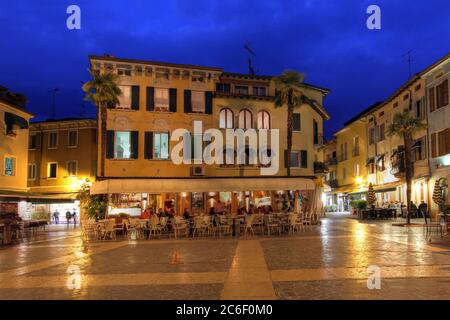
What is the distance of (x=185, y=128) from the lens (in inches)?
1286

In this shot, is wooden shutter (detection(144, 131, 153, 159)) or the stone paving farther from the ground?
wooden shutter (detection(144, 131, 153, 159))

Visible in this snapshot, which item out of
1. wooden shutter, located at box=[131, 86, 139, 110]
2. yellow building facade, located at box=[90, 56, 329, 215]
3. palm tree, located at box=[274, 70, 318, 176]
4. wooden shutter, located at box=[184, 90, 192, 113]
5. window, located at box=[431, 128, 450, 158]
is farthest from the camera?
wooden shutter, located at box=[184, 90, 192, 113]

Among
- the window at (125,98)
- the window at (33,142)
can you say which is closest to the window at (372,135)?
the window at (125,98)

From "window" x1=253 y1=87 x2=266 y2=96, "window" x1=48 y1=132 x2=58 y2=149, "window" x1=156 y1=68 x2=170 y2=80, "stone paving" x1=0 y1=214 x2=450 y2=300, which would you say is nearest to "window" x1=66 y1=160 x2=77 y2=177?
"window" x1=48 y1=132 x2=58 y2=149

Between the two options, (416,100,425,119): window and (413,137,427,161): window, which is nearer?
(413,137,427,161): window

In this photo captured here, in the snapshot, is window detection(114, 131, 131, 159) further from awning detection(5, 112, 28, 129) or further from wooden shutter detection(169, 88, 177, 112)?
awning detection(5, 112, 28, 129)

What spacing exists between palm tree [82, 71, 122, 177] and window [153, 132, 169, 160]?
12.4ft

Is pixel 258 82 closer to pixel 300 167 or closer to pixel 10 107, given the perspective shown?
pixel 300 167

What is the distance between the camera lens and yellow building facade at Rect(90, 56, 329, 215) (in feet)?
101

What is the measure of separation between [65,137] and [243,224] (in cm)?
2727

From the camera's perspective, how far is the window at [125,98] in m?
31.6

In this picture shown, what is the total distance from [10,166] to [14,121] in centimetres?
361

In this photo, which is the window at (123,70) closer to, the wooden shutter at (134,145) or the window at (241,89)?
the wooden shutter at (134,145)

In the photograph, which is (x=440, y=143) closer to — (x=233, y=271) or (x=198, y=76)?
(x=198, y=76)
